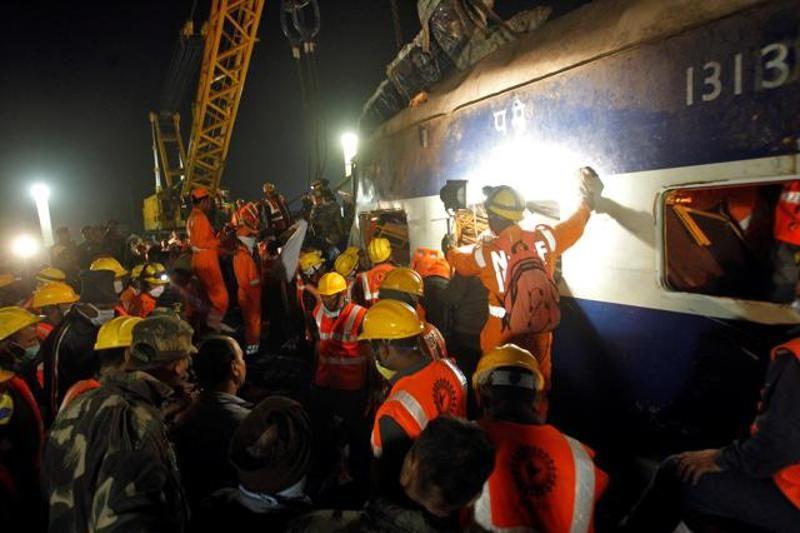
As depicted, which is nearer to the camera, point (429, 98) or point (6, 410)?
point (6, 410)

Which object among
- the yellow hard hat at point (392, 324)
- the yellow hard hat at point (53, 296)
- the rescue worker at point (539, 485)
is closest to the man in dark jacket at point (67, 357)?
the yellow hard hat at point (53, 296)

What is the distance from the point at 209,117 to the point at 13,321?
16.6m

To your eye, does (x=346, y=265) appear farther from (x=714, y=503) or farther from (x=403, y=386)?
(x=714, y=503)

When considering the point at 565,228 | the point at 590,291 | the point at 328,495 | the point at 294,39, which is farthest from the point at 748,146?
the point at 294,39

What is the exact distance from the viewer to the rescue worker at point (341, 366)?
13.6ft

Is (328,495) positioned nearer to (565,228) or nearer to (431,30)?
(565,228)

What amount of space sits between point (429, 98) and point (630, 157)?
3628mm

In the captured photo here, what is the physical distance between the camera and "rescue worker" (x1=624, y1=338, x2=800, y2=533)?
5.89ft

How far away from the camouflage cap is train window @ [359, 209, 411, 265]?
5396mm

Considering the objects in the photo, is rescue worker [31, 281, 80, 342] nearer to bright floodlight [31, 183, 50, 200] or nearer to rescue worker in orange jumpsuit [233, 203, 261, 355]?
rescue worker in orange jumpsuit [233, 203, 261, 355]

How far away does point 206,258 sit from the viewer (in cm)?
654

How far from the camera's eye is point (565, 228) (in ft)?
11.9

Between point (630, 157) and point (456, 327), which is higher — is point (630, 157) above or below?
above

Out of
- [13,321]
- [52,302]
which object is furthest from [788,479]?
[52,302]
